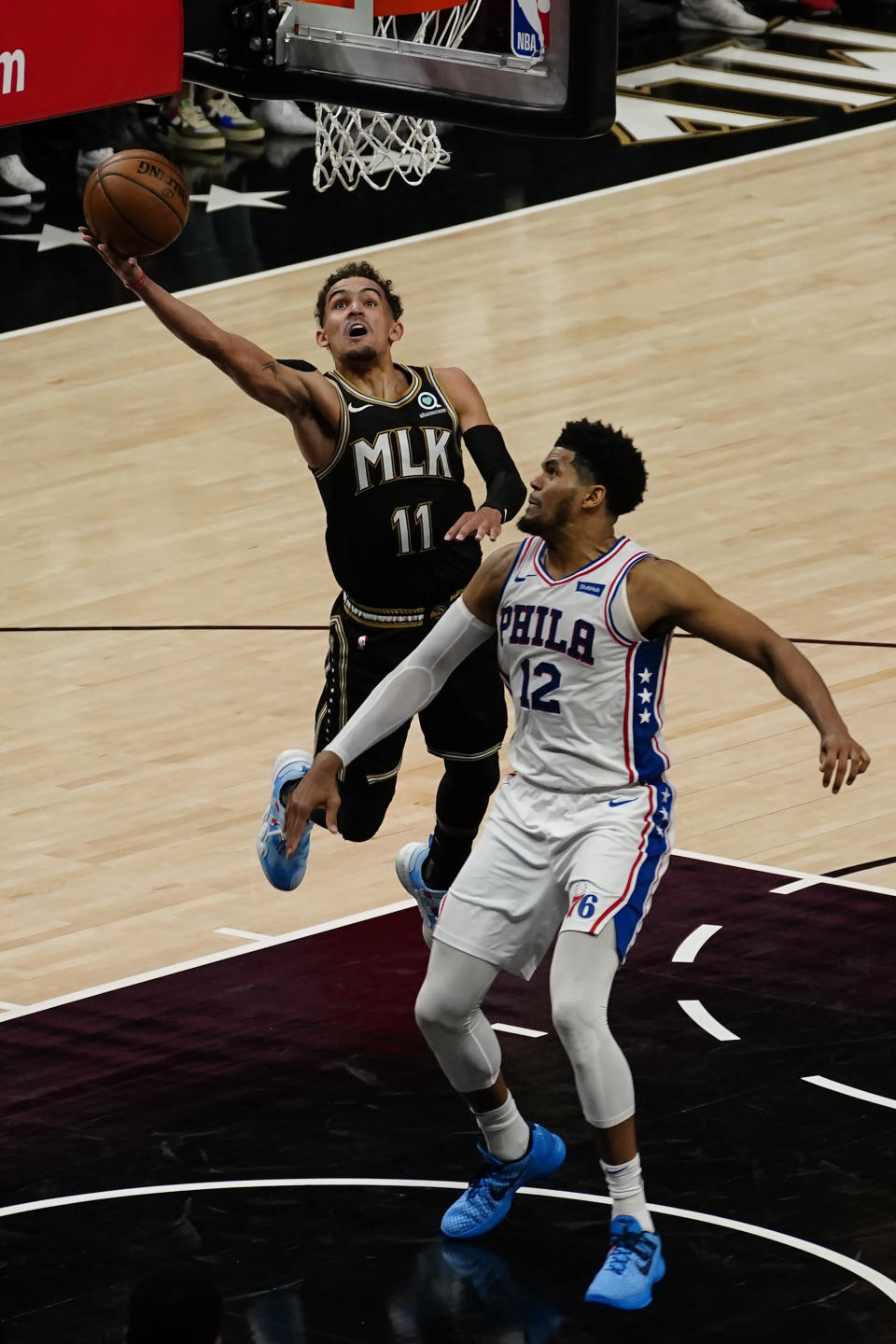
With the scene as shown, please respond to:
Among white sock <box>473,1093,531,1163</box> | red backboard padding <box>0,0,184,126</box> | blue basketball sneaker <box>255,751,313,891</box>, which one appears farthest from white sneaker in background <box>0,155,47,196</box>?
white sock <box>473,1093,531,1163</box>

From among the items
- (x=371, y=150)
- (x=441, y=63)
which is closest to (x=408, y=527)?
(x=441, y=63)

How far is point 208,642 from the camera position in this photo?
11.5 metres

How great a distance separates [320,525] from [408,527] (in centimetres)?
475

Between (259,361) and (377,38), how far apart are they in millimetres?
1073

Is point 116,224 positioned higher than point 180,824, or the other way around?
point 116,224

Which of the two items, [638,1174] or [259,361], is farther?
[259,361]

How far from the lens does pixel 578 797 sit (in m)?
6.62

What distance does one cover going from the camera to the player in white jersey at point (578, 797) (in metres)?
6.36

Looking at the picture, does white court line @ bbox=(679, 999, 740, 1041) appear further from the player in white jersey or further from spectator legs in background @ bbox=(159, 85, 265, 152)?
spectator legs in background @ bbox=(159, 85, 265, 152)

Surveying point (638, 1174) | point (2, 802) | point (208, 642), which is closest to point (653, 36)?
point (208, 642)

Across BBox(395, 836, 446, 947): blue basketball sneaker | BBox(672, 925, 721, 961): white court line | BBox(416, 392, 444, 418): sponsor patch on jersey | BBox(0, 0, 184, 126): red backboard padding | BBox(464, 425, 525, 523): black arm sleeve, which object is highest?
BBox(0, 0, 184, 126): red backboard padding

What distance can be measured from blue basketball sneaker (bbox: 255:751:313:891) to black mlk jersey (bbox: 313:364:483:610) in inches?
24.0

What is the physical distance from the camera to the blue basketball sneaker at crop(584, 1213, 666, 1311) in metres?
6.30

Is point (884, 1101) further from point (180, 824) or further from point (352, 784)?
point (180, 824)
